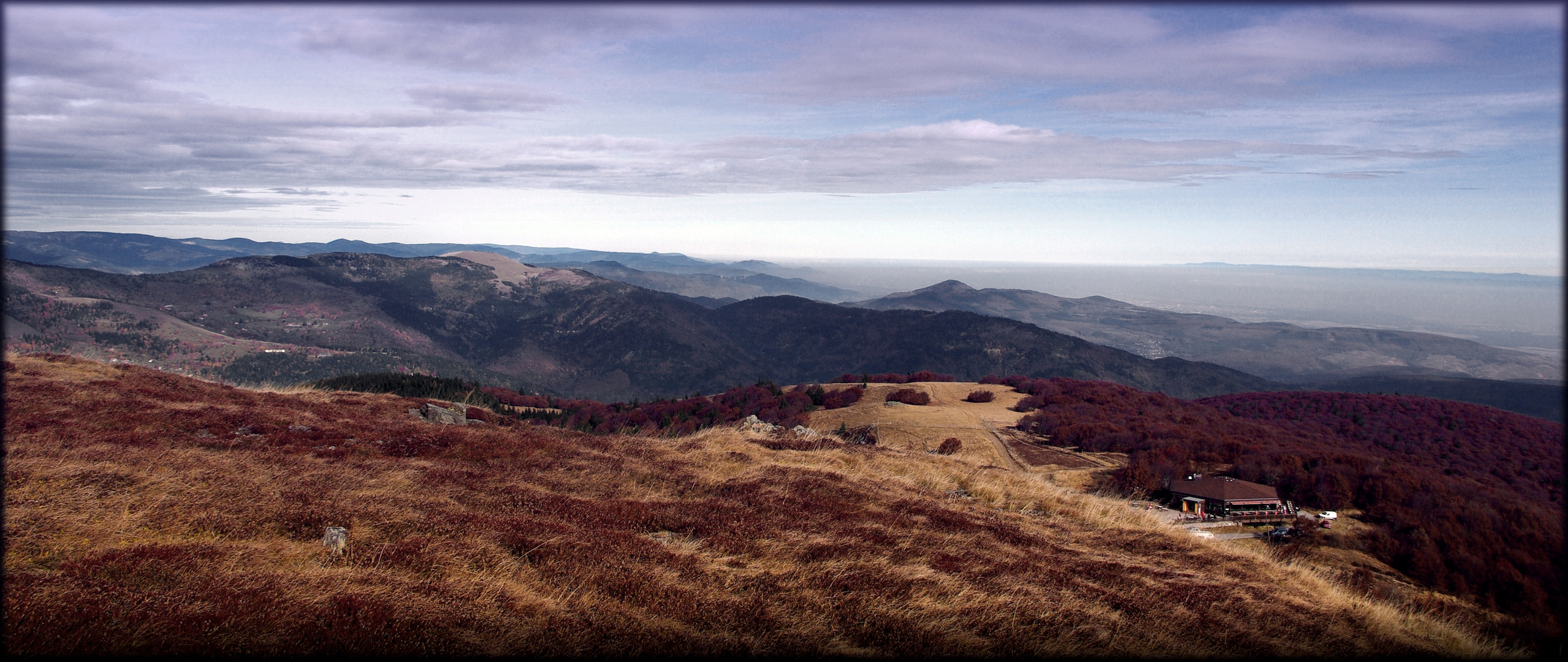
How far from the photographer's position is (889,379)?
4697 centimetres

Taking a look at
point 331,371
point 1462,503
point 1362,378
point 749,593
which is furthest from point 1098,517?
point 1362,378

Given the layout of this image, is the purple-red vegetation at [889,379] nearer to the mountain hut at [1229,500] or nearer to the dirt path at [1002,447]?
the dirt path at [1002,447]

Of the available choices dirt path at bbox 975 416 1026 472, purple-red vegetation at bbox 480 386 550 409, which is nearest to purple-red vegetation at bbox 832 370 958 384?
dirt path at bbox 975 416 1026 472

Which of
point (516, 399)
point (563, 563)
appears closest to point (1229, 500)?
point (563, 563)

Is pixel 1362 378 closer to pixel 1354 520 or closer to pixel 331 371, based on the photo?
pixel 1354 520

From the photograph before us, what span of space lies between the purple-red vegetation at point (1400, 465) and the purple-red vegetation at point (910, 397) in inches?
206

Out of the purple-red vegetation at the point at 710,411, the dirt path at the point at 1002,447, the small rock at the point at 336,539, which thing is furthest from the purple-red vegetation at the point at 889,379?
the small rock at the point at 336,539

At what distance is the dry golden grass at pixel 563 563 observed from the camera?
7.02m

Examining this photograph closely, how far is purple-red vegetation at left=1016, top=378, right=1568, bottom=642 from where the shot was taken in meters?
15.7

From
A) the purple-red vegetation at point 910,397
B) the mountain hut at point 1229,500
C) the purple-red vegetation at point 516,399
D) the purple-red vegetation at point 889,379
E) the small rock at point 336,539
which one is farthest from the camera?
the purple-red vegetation at point 516,399

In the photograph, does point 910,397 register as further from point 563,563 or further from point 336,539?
point 336,539

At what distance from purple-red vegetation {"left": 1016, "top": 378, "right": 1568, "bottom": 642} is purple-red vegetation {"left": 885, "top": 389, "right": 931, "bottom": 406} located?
524 cm

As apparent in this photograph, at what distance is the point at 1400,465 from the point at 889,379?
26330mm

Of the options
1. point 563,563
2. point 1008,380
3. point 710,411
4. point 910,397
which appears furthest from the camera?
point 1008,380
